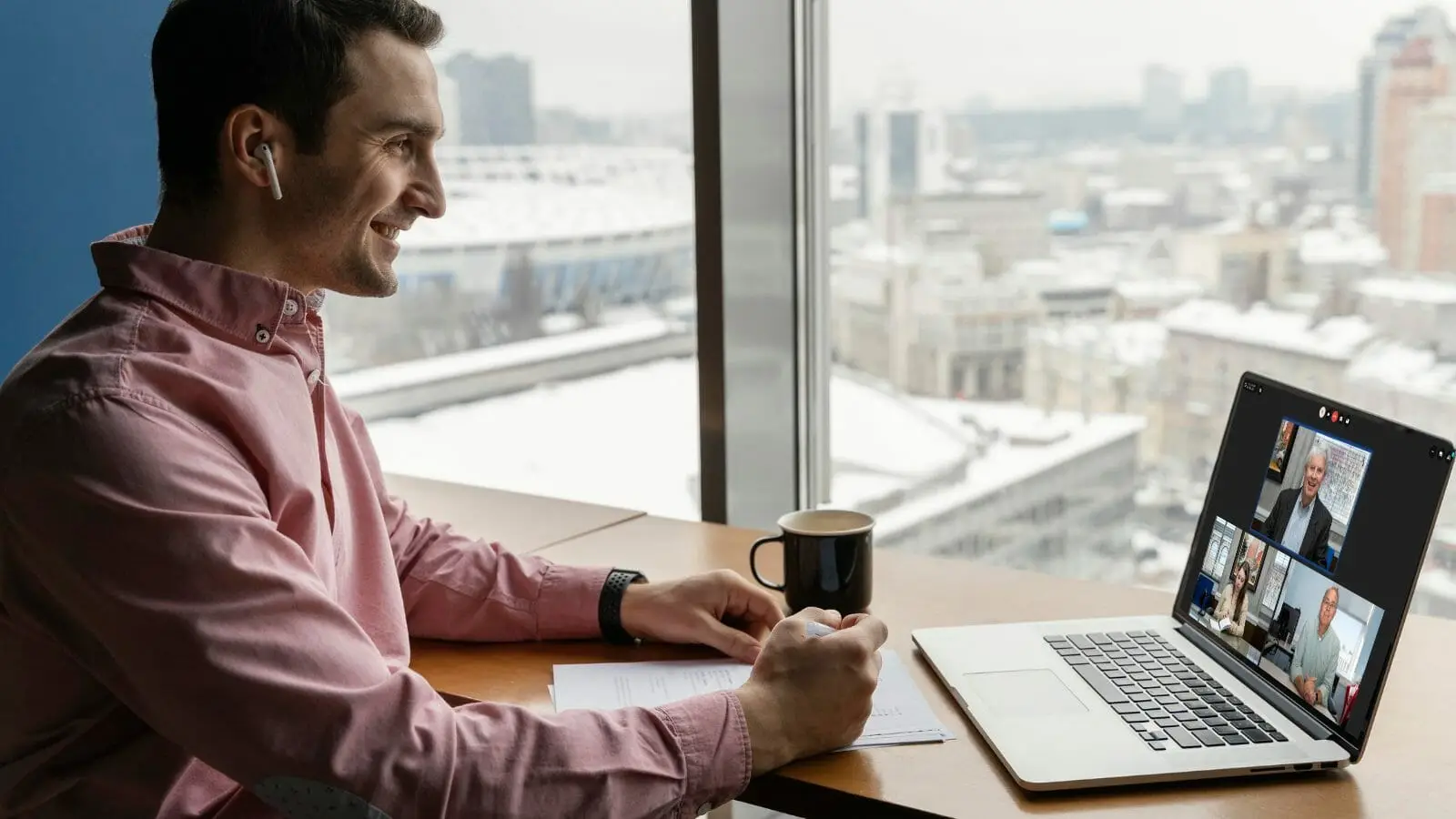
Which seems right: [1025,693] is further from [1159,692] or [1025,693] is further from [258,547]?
[258,547]

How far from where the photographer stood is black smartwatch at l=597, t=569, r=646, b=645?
1.36 metres

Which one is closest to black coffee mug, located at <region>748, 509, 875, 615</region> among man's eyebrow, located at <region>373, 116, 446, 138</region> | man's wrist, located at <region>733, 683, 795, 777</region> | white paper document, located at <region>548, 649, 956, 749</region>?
white paper document, located at <region>548, 649, 956, 749</region>

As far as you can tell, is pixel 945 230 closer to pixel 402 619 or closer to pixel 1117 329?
pixel 1117 329

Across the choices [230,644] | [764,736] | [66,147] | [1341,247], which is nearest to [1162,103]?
[1341,247]

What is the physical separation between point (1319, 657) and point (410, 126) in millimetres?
904

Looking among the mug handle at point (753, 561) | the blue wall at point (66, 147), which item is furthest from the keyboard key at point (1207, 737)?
the blue wall at point (66, 147)

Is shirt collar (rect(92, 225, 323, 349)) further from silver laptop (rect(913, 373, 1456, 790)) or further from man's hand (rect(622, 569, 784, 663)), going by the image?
silver laptop (rect(913, 373, 1456, 790))

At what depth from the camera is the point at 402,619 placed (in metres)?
1.30

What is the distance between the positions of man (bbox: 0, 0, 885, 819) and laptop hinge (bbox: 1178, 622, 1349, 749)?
317 mm

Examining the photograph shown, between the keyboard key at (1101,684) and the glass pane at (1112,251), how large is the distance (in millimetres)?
809

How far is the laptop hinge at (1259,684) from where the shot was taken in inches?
41.7

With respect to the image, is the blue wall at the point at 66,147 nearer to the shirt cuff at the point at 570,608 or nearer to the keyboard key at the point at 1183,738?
the shirt cuff at the point at 570,608

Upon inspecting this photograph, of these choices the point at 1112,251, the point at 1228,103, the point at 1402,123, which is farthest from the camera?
the point at 1112,251

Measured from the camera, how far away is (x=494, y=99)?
2637 millimetres
